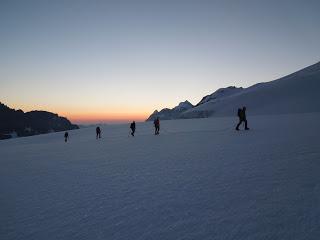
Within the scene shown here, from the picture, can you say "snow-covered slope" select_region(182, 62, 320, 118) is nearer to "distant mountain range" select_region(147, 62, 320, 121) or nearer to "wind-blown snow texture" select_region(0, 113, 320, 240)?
"distant mountain range" select_region(147, 62, 320, 121)

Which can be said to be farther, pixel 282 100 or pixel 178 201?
pixel 282 100

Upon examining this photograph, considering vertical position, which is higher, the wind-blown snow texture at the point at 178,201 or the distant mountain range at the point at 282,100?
the distant mountain range at the point at 282,100

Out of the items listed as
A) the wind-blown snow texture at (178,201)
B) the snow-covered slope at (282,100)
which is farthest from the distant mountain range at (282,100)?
the wind-blown snow texture at (178,201)

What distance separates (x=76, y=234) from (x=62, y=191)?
3.31 meters

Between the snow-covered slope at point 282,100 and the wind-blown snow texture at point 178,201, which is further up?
the snow-covered slope at point 282,100

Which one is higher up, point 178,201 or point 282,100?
point 282,100

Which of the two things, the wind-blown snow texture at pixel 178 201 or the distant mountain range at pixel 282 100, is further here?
the distant mountain range at pixel 282 100

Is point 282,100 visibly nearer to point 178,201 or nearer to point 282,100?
point 282,100

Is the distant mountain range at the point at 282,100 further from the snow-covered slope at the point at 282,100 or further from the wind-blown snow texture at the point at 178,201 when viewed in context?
the wind-blown snow texture at the point at 178,201

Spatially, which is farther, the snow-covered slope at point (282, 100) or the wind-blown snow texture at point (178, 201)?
the snow-covered slope at point (282, 100)

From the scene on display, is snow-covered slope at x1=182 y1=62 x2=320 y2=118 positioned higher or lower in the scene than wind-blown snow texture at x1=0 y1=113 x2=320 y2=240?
higher

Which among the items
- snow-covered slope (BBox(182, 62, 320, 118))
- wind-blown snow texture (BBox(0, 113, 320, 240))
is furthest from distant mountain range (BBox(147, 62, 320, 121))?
wind-blown snow texture (BBox(0, 113, 320, 240))

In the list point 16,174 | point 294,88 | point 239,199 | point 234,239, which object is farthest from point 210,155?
point 294,88

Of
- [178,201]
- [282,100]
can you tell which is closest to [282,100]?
[282,100]
